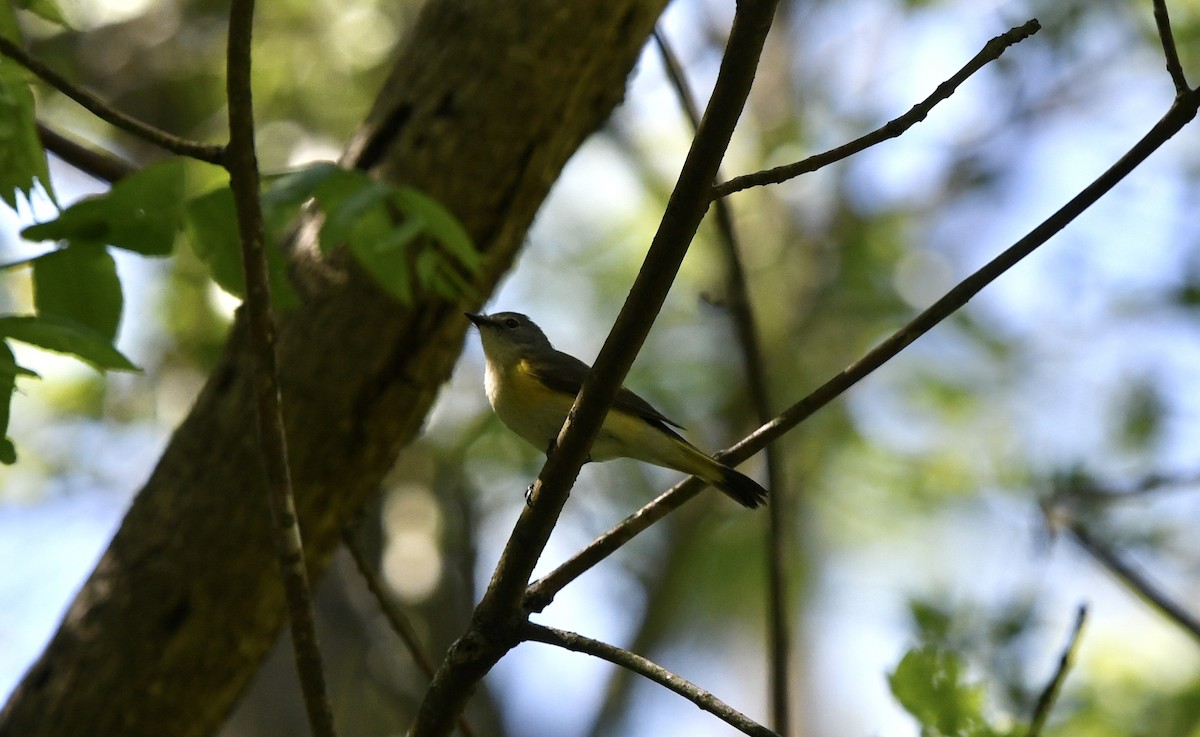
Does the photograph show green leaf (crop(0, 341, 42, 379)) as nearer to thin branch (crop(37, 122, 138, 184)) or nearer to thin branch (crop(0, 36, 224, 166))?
thin branch (crop(0, 36, 224, 166))

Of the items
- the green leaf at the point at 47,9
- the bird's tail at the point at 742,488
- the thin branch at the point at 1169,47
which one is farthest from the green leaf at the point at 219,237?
the thin branch at the point at 1169,47

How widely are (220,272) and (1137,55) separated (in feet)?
31.0

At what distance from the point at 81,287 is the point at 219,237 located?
1.12 ft

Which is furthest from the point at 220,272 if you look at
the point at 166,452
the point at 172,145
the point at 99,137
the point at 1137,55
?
the point at 1137,55

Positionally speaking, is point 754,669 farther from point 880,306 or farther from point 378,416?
point 378,416

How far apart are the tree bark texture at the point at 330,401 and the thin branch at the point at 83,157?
0.65 m

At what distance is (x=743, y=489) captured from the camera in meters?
4.02

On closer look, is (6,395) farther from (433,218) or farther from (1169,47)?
(1169,47)

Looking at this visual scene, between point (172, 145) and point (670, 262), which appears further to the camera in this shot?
point (172, 145)

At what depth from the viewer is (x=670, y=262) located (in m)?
2.13

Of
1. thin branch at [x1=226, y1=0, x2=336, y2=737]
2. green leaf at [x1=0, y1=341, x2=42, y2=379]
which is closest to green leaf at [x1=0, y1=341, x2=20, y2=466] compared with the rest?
green leaf at [x1=0, y1=341, x2=42, y2=379]

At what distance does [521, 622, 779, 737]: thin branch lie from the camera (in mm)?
2344

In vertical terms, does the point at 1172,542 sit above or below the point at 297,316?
above

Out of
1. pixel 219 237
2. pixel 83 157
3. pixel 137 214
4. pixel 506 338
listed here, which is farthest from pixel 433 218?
pixel 506 338
